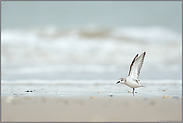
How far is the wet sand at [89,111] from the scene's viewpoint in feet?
12.0

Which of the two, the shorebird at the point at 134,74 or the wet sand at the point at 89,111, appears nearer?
the wet sand at the point at 89,111

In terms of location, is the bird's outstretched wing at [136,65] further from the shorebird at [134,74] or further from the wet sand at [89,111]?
the wet sand at [89,111]

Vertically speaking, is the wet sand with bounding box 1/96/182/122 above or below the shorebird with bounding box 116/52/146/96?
below

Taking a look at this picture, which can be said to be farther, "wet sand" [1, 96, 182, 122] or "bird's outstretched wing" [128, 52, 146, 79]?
"bird's outstretched wing" [128, 52, 146, 79]

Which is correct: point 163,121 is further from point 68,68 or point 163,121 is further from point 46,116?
point 68,68

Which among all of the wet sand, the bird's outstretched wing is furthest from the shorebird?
the wet sand

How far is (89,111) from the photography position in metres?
4.12

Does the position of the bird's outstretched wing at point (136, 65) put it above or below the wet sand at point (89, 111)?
above

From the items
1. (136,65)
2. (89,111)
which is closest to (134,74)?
(136,65)

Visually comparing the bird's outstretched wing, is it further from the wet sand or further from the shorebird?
the wet sand

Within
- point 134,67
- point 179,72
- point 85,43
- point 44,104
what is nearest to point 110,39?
point 85,43

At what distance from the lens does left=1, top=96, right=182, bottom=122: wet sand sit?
3643 mm

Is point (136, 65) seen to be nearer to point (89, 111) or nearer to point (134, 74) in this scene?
point (134, 74)

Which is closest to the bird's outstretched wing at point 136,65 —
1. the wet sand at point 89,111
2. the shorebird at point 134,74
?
the shorebird at point 134,74
